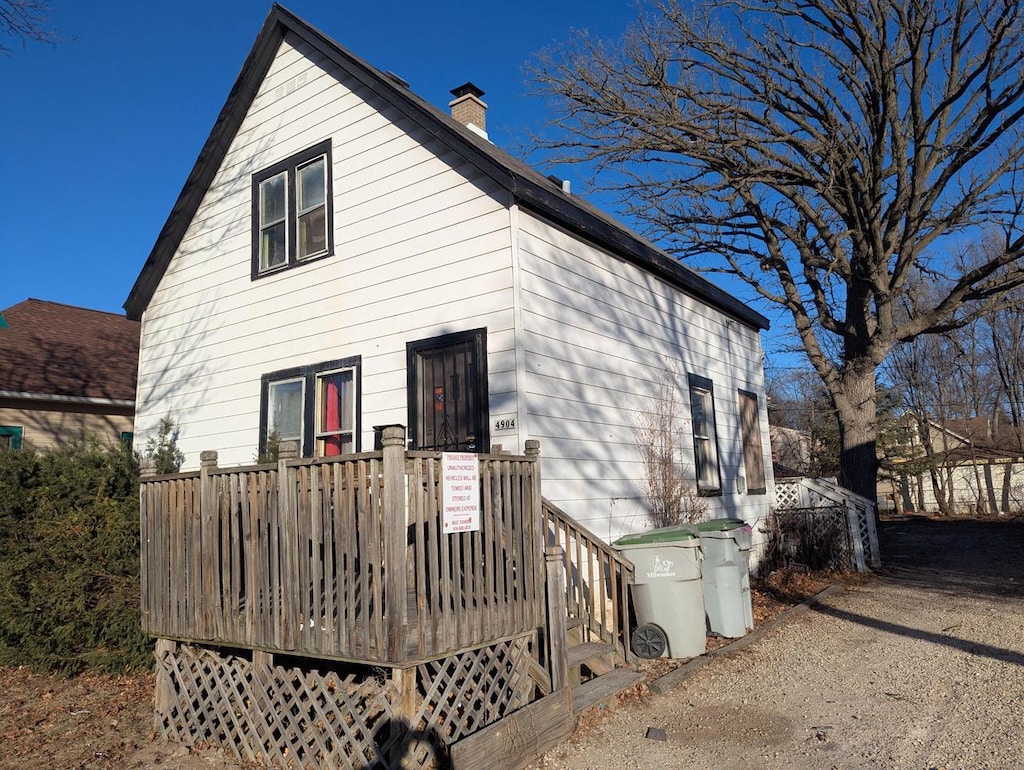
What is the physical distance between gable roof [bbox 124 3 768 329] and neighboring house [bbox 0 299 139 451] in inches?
118

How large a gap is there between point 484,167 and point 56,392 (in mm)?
10278

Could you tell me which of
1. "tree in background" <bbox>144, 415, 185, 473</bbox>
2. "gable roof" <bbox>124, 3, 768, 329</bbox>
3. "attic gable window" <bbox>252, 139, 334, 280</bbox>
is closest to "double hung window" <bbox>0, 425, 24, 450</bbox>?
"gable roof" <bbox>124, 3, 768, 329</bbox>

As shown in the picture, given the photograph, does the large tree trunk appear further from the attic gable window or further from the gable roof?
the attic gable window

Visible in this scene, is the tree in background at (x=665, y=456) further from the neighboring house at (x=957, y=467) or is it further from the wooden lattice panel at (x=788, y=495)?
the neighboring house at (x=957, y=467)

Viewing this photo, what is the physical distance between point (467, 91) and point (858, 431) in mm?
10584

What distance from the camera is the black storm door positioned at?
295 inches

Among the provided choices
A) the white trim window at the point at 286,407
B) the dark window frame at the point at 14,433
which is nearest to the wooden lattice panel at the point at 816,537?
the white trim window at the point at 286,407

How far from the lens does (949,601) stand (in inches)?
378

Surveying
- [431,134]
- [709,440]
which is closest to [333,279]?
[431,134]

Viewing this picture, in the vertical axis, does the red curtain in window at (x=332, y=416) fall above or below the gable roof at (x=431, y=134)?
below

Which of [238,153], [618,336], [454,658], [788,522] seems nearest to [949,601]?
[788,522]

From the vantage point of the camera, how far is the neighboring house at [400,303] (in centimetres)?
762

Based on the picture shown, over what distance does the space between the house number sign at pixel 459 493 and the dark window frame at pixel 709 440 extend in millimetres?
6455

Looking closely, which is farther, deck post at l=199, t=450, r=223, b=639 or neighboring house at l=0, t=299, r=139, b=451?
neighboring house at l=0, t=299, r=139, b=451
